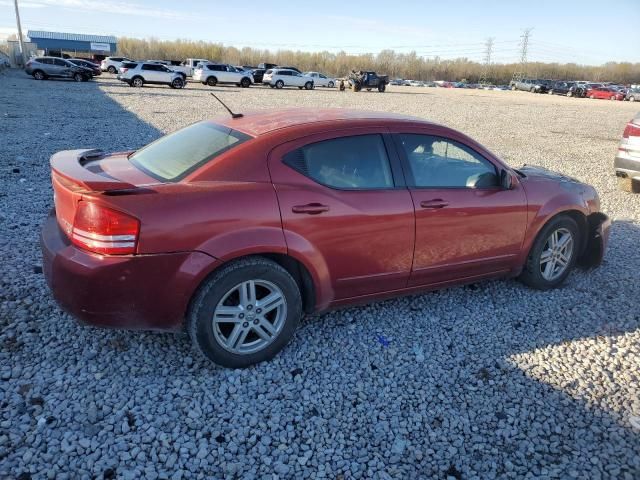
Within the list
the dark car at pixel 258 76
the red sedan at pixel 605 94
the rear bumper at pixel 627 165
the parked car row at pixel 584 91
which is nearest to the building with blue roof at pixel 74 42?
the dark car at pixel 258 76

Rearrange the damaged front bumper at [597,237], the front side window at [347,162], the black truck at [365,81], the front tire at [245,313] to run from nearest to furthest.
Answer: the front tire at [245,313] < the front side window at [347,162] < the damaged front bumper at [597,237] < the black truck at [365,81]

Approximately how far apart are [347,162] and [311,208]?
0.50 meters

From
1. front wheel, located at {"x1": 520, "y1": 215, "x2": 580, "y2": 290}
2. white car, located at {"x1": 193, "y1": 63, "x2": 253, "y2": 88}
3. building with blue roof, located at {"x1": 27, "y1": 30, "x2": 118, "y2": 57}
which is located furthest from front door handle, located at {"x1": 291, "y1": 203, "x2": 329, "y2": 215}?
building with blue roof, located at {"x1": 27, "y1": 30, "x2": 118, "y2": 57}

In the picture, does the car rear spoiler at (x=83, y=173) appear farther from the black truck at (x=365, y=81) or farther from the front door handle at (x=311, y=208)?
the black truck at (x=365, y=81)

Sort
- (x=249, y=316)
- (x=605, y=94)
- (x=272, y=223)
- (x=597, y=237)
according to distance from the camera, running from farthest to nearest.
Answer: (x=605, y=94) < (x=597, y=237) < (x=249, y=316) < (x=272, y=223)

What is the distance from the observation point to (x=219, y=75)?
35.1 metres

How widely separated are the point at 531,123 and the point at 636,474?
773 inches

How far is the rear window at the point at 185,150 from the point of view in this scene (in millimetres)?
3166

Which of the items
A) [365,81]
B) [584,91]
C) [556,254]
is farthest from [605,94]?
[556,254]

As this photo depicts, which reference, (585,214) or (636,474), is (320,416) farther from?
(585,214)

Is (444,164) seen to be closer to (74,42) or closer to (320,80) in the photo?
(320,80)

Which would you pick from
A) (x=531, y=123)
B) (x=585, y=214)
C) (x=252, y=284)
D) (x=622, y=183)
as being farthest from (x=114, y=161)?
(x=531, y=123)

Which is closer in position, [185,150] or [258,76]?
[185,150]

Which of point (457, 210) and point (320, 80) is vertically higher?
point (320, 80)
